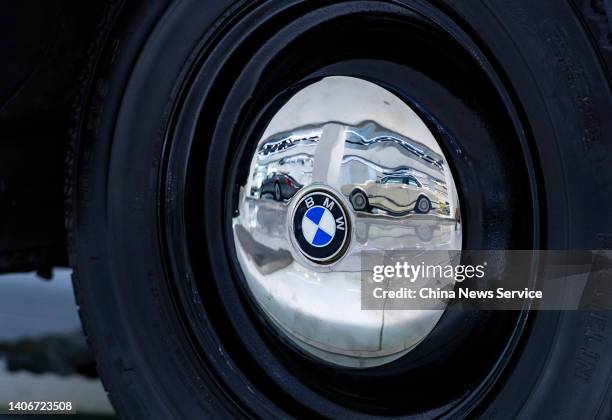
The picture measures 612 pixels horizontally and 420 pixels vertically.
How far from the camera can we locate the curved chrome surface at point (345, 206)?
1472 mm

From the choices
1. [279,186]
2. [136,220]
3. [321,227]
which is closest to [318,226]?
[321,227]

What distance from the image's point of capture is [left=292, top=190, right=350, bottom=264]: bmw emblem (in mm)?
1517

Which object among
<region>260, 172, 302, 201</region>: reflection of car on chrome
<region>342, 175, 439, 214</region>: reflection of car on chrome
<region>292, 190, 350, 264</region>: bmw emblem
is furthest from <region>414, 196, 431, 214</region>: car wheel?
<region>260, 172, 302, 201</region>: reflection of car on chrome

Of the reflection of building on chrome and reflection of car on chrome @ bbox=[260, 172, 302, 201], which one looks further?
reflection of car on chrome @ bbox=[260, 172, 302, 201]

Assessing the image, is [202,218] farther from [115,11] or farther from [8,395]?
[8,395]

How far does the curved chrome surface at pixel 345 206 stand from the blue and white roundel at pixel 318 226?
1.4 inches

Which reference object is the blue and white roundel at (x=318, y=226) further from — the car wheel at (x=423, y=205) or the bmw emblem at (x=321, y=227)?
→ the car wheel at (x=423, y=205)

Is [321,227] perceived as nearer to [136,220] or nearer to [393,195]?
[393,195]

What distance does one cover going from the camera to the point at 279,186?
1604mm

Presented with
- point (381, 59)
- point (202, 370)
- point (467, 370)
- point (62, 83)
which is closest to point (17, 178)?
point (62, 83)

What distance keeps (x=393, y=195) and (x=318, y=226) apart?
154 mm

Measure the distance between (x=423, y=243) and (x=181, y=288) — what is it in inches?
19.9

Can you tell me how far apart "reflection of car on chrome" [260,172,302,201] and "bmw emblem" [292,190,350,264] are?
3 centimetres

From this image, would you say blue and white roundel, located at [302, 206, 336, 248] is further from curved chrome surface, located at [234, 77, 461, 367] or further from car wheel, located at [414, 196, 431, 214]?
car wheel, located at [414, 196, 431, 214]
